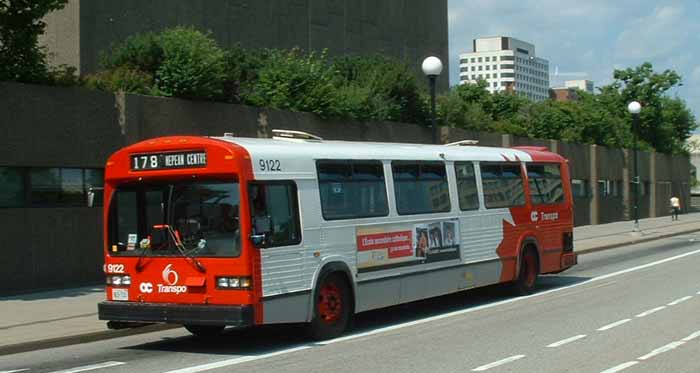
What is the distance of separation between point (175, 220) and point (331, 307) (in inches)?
99.9

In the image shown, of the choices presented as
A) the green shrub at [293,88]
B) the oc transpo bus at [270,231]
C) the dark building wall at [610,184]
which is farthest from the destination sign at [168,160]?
the dark building wall at [610,184]

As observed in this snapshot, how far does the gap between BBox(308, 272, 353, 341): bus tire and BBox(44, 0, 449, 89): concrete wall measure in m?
17.5

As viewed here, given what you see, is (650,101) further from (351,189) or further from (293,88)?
(351,189)

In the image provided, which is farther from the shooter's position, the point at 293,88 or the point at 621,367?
the point at 293,88

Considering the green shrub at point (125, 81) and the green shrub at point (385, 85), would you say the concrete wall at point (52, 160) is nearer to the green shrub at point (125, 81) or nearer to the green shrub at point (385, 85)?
the green shrub at point (125, 81)

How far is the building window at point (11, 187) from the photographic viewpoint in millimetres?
18578

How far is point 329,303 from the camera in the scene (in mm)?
13555

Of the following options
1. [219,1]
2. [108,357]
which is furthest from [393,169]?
[219,1]

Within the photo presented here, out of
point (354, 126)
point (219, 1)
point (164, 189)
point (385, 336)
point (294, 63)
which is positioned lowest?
point (385, 336)

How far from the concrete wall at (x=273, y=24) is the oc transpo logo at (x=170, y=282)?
1787 cm

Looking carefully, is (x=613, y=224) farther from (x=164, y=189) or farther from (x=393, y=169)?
(x=164, y=189)

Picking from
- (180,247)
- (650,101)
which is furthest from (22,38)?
(650,101)

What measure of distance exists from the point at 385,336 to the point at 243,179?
3.20 meters

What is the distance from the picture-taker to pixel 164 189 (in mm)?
12742
